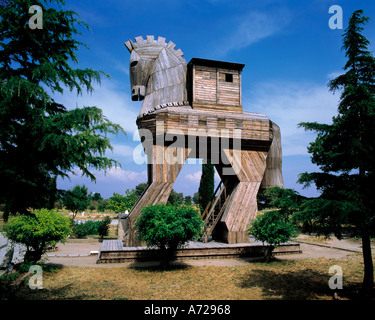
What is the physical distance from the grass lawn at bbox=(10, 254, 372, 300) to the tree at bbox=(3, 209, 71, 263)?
1092 millimetres

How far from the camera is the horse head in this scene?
15211 millimetres

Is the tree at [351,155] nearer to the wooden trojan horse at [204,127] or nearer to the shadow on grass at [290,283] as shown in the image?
A: the shadow on grass at [290,283]

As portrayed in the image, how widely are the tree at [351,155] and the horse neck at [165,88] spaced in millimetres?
8768

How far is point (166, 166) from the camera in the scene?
14.2m

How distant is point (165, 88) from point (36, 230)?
940cm

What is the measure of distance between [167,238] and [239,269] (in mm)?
3268

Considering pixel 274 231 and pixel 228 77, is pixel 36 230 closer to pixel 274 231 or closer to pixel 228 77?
pixel 274 231

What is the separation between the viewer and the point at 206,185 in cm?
2908

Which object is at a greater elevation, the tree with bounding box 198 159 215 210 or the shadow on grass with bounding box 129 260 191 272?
the tree with bounding box 198 159 215 210

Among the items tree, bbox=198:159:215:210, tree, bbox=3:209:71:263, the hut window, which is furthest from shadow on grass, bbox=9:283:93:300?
tree, bbox=198:159:215:210

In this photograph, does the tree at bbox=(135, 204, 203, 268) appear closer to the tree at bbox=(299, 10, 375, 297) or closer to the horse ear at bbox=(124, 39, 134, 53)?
the tree at bbox=(299, 10, 375, 297)

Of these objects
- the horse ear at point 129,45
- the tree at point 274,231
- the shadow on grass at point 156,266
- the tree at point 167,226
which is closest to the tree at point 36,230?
the tree at point 167,226

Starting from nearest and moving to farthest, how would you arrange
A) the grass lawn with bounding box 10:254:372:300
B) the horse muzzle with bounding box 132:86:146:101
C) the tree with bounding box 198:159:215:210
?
1. the grass lawn with bounding box 10:254:372:300
2. the horse muzzle with bounding box 132:86:146:101
3. the tree with bounding box 198:159:215:210

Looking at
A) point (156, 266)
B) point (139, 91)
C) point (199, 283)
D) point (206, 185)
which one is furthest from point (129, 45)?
point (206, 185)
